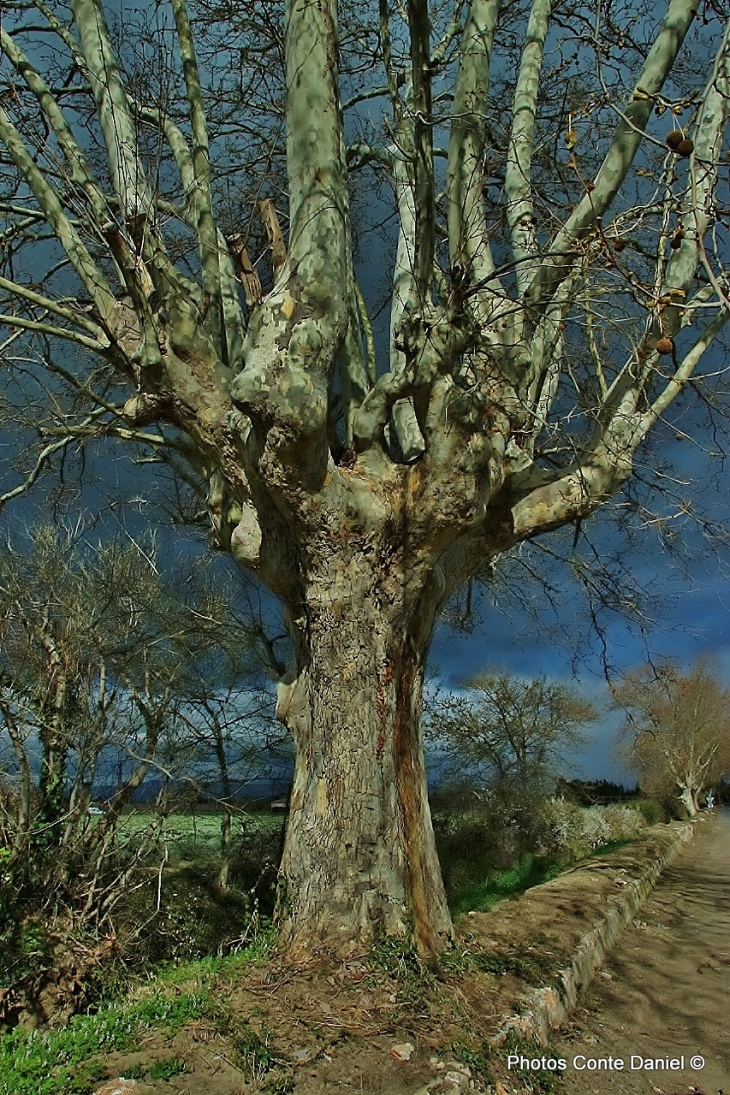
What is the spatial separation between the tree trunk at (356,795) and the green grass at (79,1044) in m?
0.85

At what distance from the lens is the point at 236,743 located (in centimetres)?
961

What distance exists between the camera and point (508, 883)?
35.8 feet

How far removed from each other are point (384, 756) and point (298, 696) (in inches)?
33.7

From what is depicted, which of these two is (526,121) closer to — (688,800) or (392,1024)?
(392,1024)

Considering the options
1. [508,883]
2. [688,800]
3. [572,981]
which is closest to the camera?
[572,981]

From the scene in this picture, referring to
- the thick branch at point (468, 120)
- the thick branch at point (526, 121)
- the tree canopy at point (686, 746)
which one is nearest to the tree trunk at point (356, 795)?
the thick branch at point (468, 120)

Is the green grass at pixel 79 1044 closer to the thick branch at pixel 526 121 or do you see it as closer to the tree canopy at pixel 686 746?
the thick branch at pixel 526 121

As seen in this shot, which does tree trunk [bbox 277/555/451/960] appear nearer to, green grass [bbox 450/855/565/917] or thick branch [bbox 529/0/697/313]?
thick branch [bbox 529/0/697/313]

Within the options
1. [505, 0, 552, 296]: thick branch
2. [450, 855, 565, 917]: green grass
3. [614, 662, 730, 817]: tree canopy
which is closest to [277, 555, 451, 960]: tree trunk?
[505, 0, 552, 296]: thick branch

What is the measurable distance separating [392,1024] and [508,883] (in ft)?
26.4

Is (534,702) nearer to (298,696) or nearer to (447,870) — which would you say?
(447,870)

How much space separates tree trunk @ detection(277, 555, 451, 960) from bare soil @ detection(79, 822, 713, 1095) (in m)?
0.23

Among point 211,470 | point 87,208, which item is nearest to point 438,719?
point 211,470

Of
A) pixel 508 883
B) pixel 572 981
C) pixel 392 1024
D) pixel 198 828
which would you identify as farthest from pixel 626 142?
pixel 508 883
